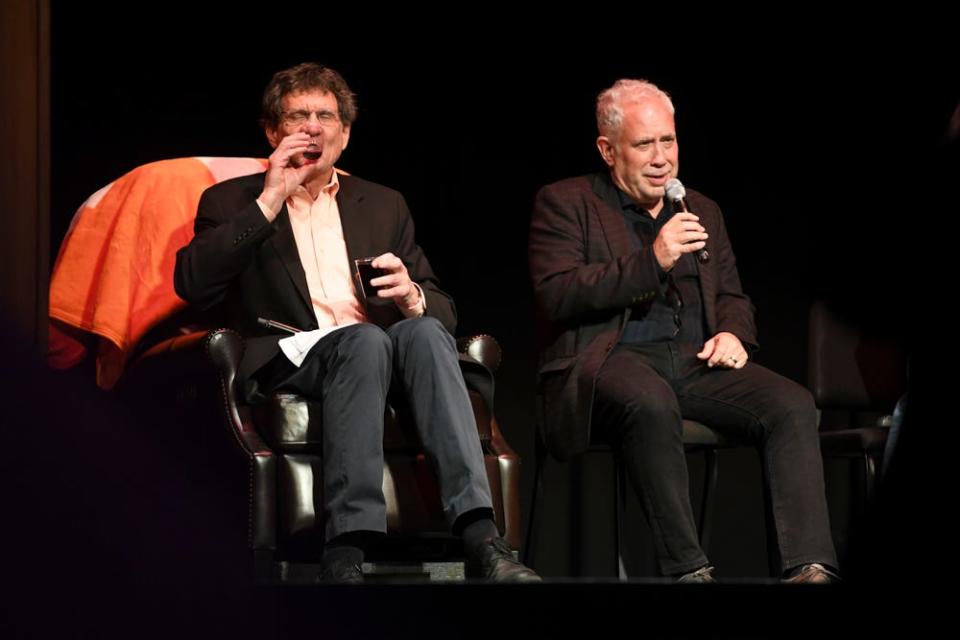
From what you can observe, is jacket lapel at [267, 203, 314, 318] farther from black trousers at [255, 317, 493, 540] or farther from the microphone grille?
the microphone grille

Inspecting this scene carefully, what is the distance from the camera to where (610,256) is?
3188 mm

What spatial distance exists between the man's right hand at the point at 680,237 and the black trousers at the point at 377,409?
0.56 m

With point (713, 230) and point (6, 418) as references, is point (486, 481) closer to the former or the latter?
point (713, 230)

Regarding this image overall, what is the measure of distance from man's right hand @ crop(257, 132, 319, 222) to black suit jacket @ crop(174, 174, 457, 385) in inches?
1.4

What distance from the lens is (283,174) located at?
2.92 m

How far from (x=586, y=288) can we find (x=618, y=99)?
0.54 metres

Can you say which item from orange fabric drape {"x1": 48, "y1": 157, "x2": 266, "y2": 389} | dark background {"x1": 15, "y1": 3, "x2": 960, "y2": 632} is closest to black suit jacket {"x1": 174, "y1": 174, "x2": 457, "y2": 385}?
orange fabric drape {"x1": 48, "y1": 157, "x2": 266, "y2": 389}

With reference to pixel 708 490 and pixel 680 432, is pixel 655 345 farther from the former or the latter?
pixel 708 490

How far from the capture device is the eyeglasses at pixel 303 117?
3090 mm

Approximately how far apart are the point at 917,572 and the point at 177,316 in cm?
260

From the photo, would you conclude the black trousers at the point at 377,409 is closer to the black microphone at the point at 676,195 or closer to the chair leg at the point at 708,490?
the black microphone at the point at 676,195

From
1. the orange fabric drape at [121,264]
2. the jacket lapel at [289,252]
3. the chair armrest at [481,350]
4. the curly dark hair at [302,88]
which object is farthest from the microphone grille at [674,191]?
the orange fabric drape at [121,264]

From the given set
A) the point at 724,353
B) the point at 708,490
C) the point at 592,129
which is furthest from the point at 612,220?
the point at 592,129

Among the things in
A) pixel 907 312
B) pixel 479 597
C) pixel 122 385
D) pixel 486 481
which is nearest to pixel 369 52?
Result: pixel 122 385
